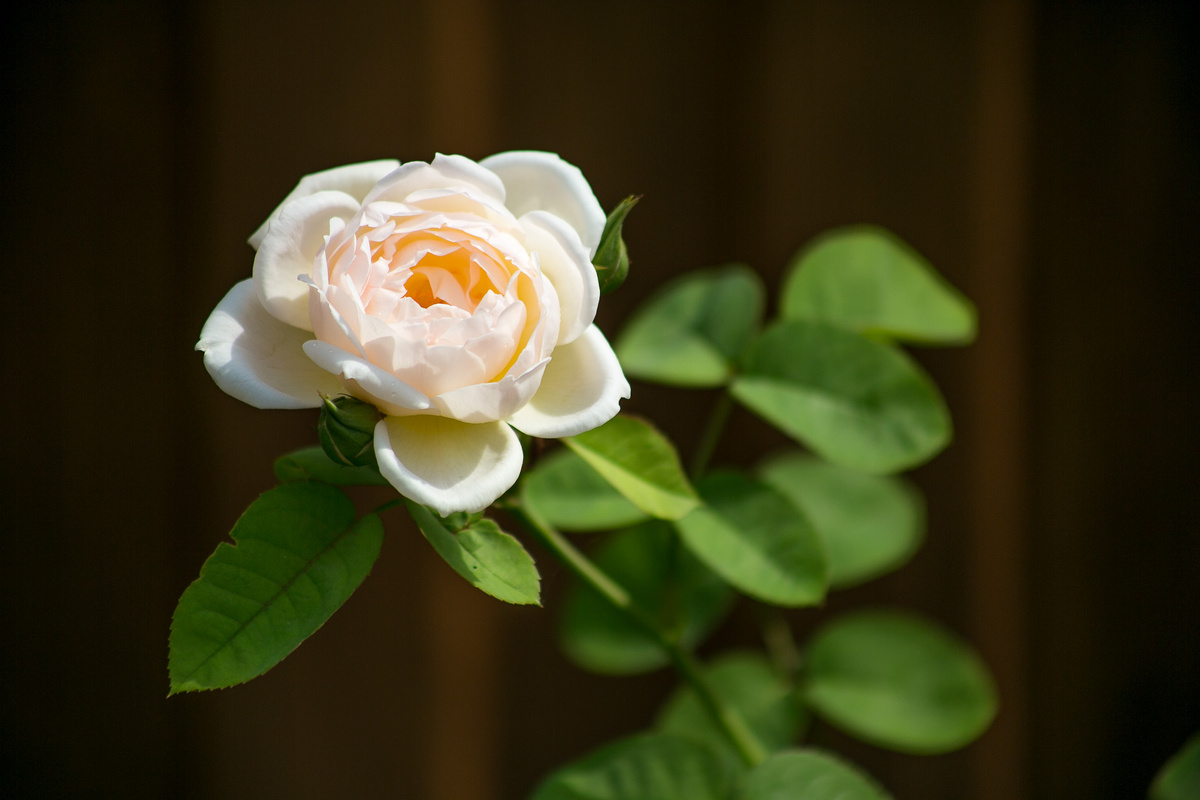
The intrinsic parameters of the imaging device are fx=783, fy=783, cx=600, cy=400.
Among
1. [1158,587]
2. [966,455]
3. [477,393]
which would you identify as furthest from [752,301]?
[1158,587]

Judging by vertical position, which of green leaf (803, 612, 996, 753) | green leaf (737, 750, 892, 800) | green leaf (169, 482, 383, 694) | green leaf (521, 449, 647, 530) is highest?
green leaf (169, 482, 383, 694)

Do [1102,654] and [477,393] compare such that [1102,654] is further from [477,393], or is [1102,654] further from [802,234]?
[477,393]

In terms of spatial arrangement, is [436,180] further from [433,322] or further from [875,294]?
[875,294]

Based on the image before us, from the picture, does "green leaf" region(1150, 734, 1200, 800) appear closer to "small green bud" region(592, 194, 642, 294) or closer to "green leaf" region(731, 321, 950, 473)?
"green leaf" region(731, 321, 950, 473)

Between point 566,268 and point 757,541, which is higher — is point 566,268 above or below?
above

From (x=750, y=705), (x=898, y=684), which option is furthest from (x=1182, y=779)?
(x=750, y=705)

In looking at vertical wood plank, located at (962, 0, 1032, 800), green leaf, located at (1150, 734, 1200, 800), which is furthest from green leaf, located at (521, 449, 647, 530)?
vertical wood plank, located at (962, 0, 1032, 800)
